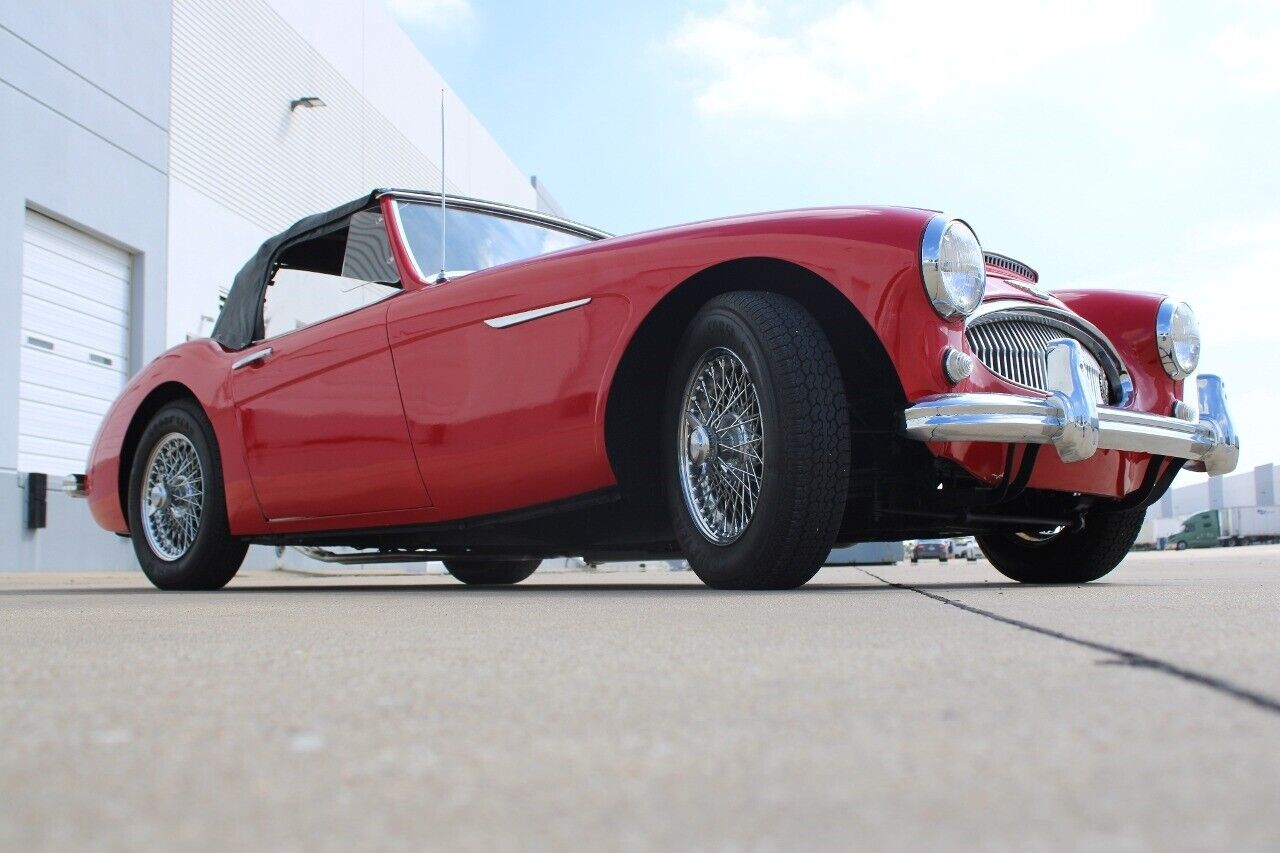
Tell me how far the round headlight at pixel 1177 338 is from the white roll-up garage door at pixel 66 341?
1111 cm

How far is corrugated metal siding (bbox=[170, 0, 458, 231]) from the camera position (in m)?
15.6

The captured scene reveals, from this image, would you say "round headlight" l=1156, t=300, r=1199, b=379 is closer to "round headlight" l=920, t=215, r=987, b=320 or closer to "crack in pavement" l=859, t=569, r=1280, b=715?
"round headlight" l=920, t=215, r=987, b=320

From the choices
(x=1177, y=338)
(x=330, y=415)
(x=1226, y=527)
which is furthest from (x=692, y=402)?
(x=1226, y=527)

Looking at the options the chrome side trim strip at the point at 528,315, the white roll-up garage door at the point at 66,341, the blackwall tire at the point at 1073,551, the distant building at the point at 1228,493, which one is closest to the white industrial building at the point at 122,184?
the white roll-up garage door at the point at 66,341

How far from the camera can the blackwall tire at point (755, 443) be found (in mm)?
3127

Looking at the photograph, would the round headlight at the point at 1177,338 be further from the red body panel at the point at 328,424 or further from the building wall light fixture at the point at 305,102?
the building wall light fixture at the point at 305,102

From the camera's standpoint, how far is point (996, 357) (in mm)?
3463

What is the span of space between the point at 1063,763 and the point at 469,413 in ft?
10.2

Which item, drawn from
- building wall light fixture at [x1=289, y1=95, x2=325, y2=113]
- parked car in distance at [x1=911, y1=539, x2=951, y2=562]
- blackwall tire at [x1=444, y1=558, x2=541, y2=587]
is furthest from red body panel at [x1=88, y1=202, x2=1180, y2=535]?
parked car in distance at [x1=911, y1=539, x2=951, y2=562]

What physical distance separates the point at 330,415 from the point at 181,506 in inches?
46.4

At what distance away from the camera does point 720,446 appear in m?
3.40

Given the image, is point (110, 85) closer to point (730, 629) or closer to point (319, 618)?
point (319, 618)

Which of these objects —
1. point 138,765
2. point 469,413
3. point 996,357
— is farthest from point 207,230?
point 138,765

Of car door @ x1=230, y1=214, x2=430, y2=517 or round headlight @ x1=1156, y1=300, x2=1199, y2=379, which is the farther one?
car door @ x1=230, y1=214, x2=430, y2=517
